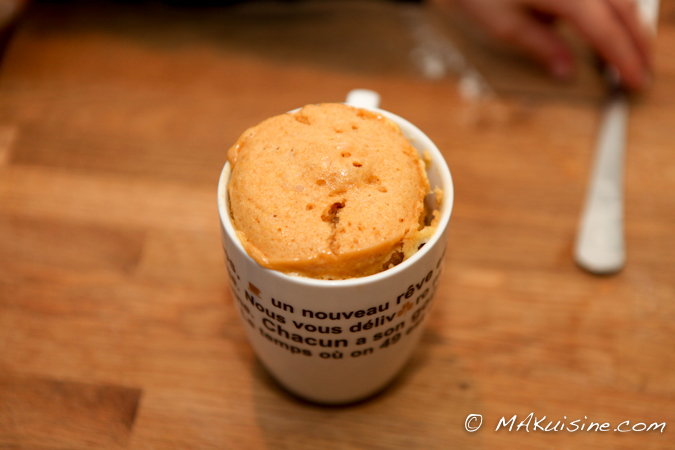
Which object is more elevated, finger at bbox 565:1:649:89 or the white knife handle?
finger at bbox 565:1:649:89

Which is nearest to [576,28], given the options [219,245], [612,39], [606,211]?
[612,39]

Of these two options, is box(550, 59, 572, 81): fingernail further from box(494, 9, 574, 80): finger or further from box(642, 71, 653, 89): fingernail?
box(642, 71, 653, 89): fingernail

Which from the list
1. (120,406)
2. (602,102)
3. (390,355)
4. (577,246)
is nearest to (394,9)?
(602,102)

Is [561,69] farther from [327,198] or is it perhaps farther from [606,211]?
[327,198]

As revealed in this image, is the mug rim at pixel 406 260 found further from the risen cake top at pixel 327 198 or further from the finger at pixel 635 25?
the finger at pixel 635 25

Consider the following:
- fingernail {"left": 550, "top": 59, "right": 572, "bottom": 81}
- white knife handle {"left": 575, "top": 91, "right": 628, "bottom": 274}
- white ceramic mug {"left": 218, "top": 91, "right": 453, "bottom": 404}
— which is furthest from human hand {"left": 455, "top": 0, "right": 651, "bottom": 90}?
white ceramic mug {"left": 218, "top": 91, "right": 453, "bottom": 404}

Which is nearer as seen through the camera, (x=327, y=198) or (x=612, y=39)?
(x=327, y=198)

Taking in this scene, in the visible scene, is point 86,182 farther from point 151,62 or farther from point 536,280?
point 536,280
